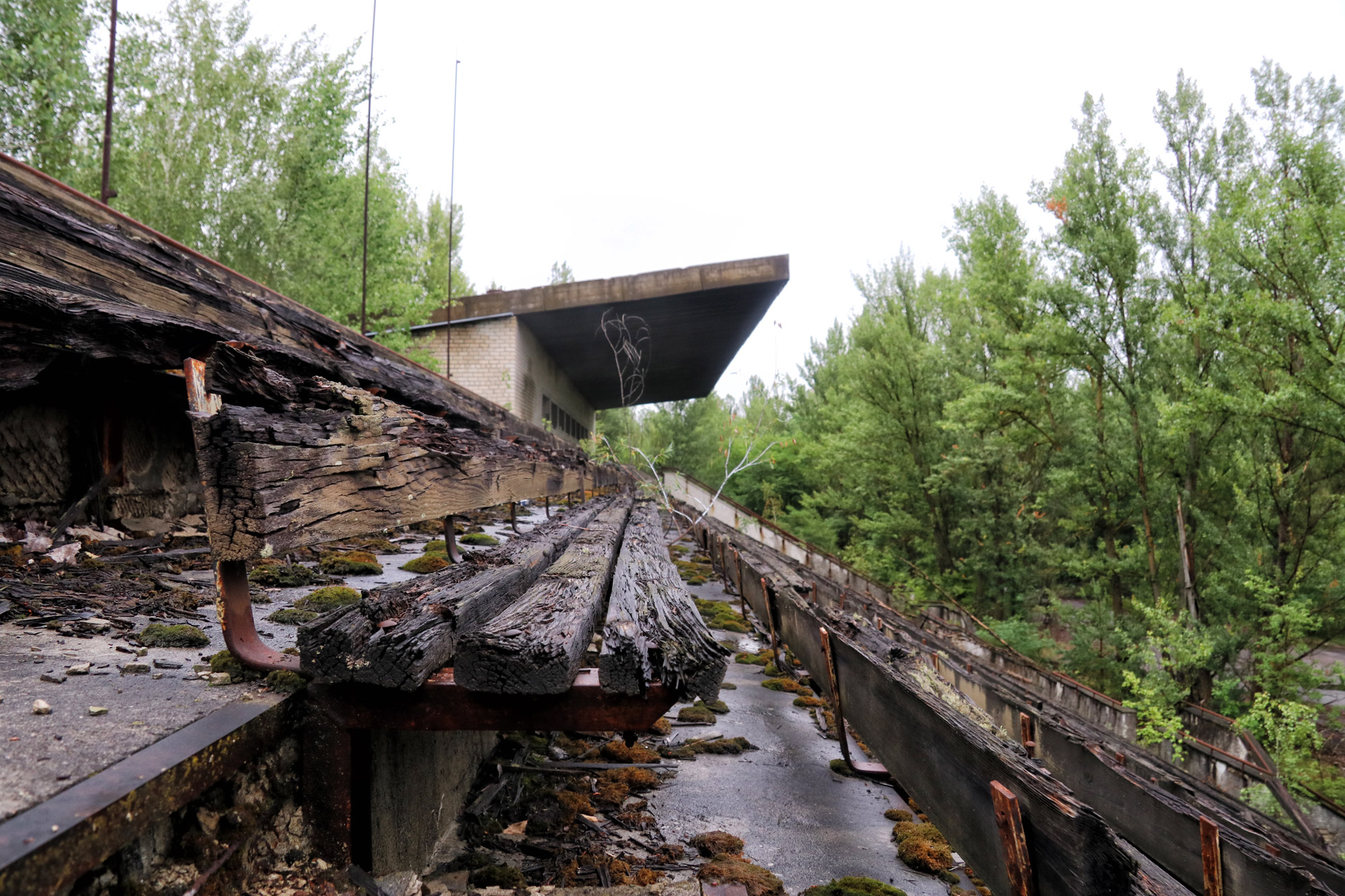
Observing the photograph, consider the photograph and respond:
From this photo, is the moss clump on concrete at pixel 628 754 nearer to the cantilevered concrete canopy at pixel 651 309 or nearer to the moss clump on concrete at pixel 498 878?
the moss clump on concrete at pixel 498 878

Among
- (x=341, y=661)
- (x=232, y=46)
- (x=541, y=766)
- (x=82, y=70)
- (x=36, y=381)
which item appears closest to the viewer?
(x=341, y=661)

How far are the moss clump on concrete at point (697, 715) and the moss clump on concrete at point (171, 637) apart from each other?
183 cm

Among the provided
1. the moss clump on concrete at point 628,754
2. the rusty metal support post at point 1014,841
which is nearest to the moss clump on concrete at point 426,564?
the moss clump on concrete at point 628,754

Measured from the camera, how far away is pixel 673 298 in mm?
13695

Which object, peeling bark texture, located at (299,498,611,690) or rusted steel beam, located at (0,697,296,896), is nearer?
rusted steel beam, located at (0,697,296,896)

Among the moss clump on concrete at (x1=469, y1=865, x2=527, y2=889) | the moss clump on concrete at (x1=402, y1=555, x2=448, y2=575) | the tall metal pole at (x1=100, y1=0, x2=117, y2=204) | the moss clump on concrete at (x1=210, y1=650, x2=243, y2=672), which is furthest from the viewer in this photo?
the moss clump on concrete at (x1=402, y1=555, x2=448, y2=575)

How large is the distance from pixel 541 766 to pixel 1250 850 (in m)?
1.87

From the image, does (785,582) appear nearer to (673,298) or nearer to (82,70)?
(673,298)

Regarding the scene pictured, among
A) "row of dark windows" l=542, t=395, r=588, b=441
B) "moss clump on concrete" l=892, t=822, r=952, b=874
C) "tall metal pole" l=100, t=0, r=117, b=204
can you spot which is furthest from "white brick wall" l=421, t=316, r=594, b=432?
"moss clump on concrete" l=892, t=822, r=952, b=874

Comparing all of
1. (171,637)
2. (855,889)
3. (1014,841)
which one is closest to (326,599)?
(171,637)

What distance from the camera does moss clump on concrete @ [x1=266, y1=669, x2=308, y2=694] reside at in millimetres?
1343

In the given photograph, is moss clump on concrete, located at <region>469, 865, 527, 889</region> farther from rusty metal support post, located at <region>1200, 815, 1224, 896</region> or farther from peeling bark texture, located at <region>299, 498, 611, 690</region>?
rusty metal support post, located at <region>1200, 815, 1224, 896</region>

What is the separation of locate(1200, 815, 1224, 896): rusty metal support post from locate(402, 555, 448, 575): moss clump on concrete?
284cm

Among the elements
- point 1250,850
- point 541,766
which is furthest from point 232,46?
point 1250,850
